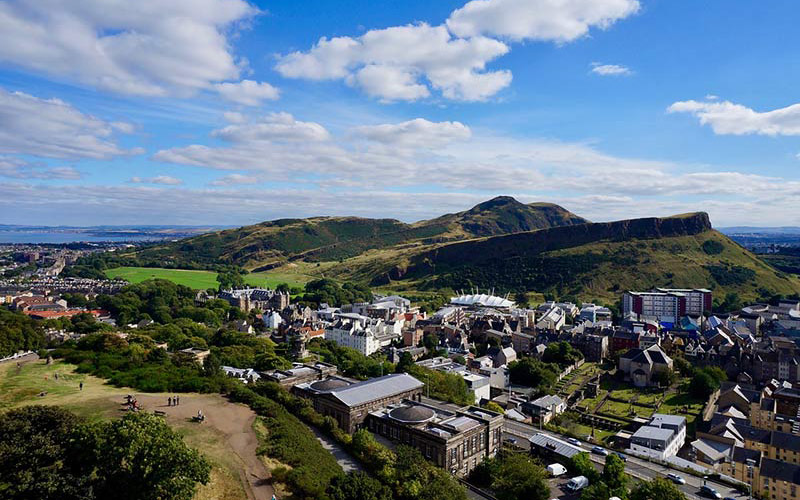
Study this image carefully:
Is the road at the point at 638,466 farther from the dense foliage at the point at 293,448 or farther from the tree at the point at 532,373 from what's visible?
the tree at the point at 532,373

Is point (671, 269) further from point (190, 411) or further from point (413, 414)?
point (190, 411)

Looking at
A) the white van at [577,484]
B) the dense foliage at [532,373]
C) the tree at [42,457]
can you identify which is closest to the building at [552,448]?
the white van at [577,484]

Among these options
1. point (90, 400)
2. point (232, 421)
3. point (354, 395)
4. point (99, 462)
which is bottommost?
point (354, 395)

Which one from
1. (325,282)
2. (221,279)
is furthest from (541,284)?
(221,279)

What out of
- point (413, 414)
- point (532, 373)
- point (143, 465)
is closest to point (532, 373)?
point (532, 373)

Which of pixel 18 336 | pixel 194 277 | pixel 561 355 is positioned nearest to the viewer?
pixel 18 336

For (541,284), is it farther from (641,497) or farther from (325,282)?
(641,497)

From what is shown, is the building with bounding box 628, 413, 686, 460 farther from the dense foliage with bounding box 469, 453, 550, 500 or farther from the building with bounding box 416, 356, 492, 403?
the building with bounding box 416, 356, 492, 403
